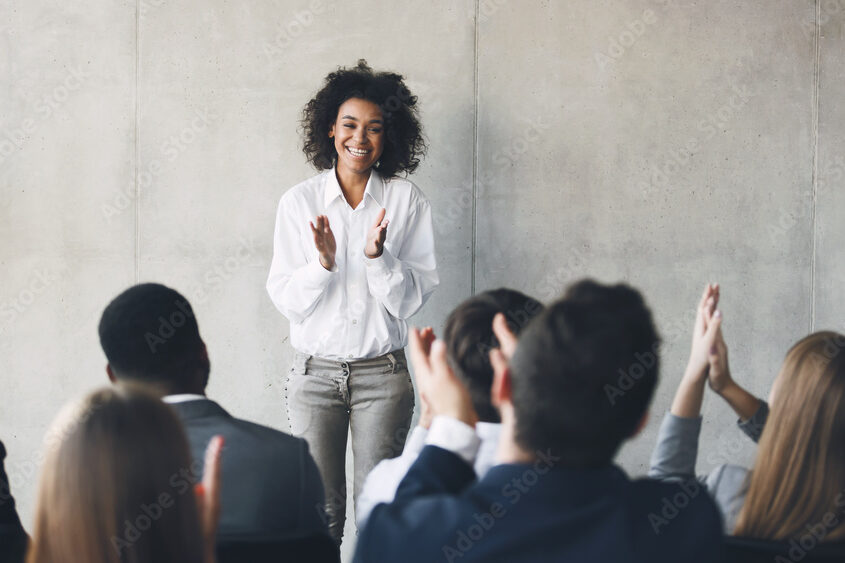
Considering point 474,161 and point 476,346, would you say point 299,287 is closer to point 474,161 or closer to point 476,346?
point 474,161

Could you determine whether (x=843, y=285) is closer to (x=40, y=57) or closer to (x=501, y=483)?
(x=501, y=483)

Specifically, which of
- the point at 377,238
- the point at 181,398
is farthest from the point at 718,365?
the point at 377,238

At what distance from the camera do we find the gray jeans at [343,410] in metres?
2.81

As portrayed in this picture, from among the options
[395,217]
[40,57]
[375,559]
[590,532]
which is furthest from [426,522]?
[40,57]

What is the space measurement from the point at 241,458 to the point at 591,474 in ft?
2.08

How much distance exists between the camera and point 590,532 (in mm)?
954

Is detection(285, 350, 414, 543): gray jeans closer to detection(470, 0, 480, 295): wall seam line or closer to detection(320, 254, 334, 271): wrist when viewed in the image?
detection(320, 254, 334, 271): wrist

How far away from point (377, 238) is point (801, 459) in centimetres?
163

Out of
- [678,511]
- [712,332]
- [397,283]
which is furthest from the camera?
[397,283]

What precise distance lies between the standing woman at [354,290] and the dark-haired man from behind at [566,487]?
5.52 ft

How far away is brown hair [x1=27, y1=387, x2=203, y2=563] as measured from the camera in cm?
90

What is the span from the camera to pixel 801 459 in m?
1.24

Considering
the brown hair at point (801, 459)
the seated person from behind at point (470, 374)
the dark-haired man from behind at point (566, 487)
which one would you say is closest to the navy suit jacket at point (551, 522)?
the dark-haired man from behind at point (566, 487)

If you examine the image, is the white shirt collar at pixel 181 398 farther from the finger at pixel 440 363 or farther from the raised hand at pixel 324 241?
the raised hand at pixel 324 241
